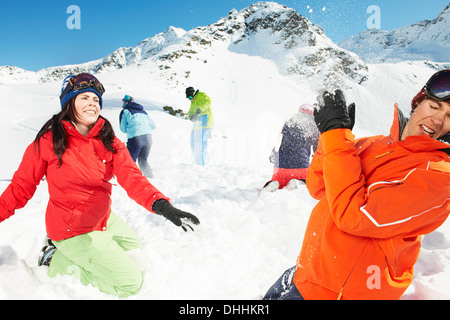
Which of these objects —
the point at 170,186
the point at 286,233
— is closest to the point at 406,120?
the point at 286,233

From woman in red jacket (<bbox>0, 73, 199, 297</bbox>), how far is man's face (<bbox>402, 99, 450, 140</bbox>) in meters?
1.51

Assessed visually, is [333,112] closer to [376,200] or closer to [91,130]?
[376,200]

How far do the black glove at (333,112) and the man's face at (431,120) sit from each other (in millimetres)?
288

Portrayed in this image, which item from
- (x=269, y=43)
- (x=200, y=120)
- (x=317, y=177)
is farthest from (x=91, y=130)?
(x=269, y=43)

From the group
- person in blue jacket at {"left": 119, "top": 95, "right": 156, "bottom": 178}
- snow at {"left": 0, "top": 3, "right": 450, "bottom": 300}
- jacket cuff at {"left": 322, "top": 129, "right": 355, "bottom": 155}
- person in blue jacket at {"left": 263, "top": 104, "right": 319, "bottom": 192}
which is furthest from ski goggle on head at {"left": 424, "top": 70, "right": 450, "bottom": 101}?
person in blue jacket at {"left": 119, "top": 95, "right": 156, "bottom": 178}

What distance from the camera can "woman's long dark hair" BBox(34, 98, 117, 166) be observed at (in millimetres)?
1993

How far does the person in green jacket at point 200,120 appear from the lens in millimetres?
6836

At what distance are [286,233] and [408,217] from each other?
206 centimetres

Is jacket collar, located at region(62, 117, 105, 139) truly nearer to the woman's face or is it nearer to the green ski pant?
the woman's face

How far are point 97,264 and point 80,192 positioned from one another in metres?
0.62

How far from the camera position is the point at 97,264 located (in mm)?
2070

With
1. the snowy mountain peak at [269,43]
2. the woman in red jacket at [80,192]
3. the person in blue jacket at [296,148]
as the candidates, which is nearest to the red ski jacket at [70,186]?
the woman in red jacket at [80,192]

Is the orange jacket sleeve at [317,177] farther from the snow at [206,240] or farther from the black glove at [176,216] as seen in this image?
the black glove at [176,216]
